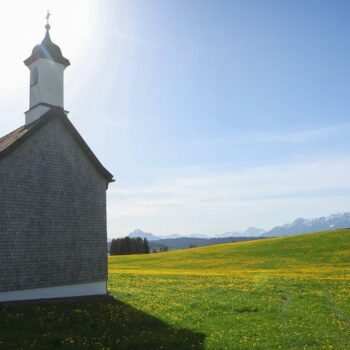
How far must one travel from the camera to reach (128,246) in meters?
121

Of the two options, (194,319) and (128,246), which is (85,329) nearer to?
(194,319)

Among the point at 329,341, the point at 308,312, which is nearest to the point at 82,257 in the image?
the point at 308,312

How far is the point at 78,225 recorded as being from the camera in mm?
23188

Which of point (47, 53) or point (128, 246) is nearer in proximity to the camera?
point (47, 53)

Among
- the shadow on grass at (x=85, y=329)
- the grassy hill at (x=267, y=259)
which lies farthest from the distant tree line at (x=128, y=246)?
the shadow on grass at (x=85, y=329)

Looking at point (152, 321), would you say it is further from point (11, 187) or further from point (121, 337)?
point (11, 187)

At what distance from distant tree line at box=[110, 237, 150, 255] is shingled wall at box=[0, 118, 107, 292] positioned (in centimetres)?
9836

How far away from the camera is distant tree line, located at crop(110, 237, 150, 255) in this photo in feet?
397

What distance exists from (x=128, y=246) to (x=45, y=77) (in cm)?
10016

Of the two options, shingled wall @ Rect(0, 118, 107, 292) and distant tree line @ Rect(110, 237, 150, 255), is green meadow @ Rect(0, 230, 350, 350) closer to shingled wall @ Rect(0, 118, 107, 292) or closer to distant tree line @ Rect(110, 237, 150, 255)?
shingled wall @ Rect(0, 118, 107, 292)

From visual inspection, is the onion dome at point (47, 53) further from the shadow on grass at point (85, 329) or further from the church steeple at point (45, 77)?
the shadow on grass at point (85, 329)

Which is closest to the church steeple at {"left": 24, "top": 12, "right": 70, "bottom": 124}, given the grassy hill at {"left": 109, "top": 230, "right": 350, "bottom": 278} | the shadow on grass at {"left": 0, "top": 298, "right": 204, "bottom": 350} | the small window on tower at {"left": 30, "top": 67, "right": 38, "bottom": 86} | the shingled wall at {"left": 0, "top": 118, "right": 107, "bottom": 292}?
the small window on tower at {"left": 30, "top": 67, "right": 38, "bottom": 86}

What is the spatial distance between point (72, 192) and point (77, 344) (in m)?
11.5

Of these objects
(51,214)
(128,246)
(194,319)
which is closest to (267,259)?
(51,214)
